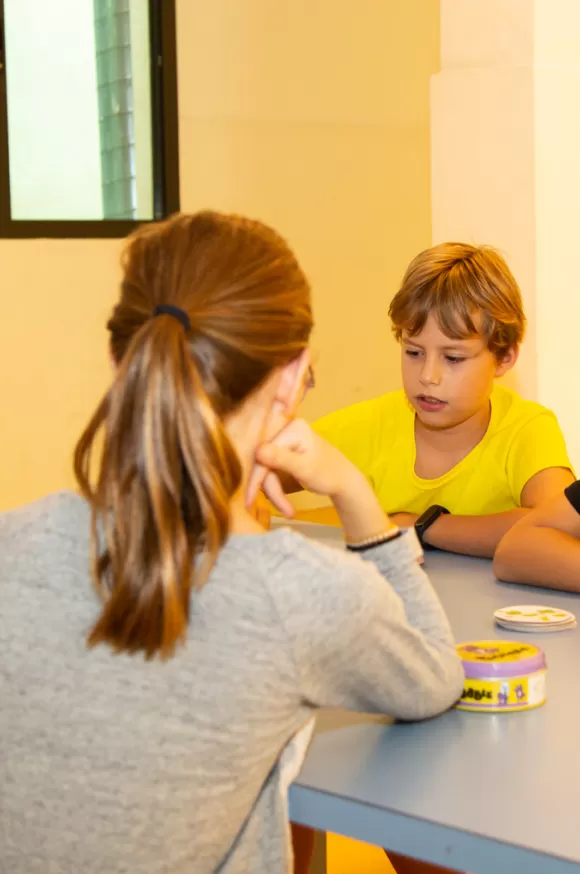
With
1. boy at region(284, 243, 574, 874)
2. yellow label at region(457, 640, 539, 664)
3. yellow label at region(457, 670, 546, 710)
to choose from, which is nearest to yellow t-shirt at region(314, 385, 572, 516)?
boy at region(284, 243, 574, 874)

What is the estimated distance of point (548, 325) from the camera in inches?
114

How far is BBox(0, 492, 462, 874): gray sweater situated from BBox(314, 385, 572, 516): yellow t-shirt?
3.71 ft

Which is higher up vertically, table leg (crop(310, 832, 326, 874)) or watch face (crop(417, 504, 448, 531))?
watch face (crop(417, 504, 448, 531))

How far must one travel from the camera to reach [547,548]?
1621mm

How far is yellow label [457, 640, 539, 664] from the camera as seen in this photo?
3.82ft

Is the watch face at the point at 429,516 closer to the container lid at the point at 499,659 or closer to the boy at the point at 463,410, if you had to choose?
the boy at the point at 463,410

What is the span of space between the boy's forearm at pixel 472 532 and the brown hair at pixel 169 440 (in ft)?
3.05

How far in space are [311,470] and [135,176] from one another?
3785 millimetres

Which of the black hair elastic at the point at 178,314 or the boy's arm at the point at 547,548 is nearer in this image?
the black hair elastic at the point at 178,314

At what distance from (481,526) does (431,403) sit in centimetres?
32

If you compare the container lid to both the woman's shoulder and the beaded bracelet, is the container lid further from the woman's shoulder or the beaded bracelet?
the woman's shoulder

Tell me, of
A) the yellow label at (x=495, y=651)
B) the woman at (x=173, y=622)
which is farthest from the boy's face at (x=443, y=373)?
the woman at (x=173, y=622)

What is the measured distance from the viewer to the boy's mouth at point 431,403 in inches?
82.3

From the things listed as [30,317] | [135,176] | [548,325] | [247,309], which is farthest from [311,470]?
[135,176]
